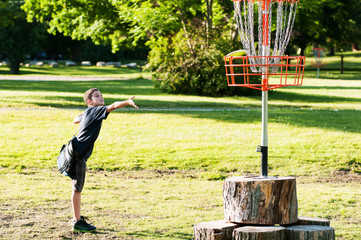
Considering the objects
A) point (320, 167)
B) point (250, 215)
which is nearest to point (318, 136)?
point (320, 167)

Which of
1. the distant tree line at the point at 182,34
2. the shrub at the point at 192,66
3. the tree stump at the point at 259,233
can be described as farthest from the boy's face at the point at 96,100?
the shrub at the point at 192,66

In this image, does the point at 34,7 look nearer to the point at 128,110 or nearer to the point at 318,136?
the point at 128,110

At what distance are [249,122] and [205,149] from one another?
9.24ft

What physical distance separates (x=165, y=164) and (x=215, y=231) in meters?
6.05

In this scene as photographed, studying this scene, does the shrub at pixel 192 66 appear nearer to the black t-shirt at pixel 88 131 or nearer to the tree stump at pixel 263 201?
the black t-shirt at pixel 88 131

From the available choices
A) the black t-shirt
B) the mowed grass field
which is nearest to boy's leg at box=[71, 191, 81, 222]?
the mowed grass field

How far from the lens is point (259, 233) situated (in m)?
4.77

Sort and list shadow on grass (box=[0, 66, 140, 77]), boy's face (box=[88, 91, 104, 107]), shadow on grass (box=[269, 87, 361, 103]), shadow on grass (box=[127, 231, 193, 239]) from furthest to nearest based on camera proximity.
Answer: shadow on grass (box=[0, 66, 140, 77])
shadow on grass (box=[269, 87, 361, 103])
boy's face (box=[88, 91, 104, 107])
shadow on grass (box=[127, 231, 193, 239])

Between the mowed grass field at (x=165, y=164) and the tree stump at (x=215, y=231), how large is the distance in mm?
1017

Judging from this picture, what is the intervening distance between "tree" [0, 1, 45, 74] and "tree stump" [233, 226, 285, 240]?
39.0 meters

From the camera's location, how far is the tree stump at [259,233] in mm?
4773

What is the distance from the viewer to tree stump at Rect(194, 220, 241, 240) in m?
4.96

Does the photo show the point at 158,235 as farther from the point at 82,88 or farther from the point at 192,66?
the point at 82,88

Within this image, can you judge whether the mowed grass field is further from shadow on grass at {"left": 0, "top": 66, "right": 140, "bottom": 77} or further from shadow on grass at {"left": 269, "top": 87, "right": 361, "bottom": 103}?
shadow on grass at {"left": 0, "top": 66, "right": 140, "bottom": 77}
